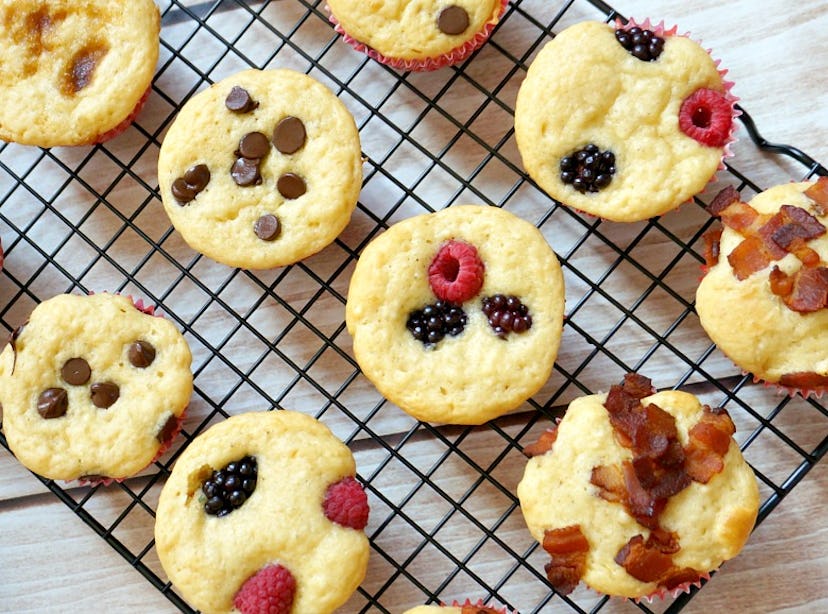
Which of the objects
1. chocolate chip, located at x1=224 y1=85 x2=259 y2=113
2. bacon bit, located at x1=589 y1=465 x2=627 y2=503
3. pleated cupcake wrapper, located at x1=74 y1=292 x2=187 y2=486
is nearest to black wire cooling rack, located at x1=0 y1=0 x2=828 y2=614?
pleated cupcake wrapper, located at x1=74 y1=292 x2=187 y2=486

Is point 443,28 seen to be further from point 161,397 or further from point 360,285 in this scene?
point 161,397

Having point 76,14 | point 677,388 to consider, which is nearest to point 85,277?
point 76,14

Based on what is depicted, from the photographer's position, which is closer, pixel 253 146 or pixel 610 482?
pixel 610 482

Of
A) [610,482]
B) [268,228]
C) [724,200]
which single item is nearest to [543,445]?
[610,482]

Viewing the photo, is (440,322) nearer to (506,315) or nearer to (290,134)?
(506,315)

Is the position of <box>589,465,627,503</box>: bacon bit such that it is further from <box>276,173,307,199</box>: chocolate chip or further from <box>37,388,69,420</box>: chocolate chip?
<box>37,388,69,420</box>: chocolate chip

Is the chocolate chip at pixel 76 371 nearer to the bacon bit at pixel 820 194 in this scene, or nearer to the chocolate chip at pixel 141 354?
the chocolate chip at pixel 141 354

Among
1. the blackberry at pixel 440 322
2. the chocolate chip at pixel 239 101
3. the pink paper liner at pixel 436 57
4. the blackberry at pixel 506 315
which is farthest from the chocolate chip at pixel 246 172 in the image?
the blackberry at pixel 506 315
